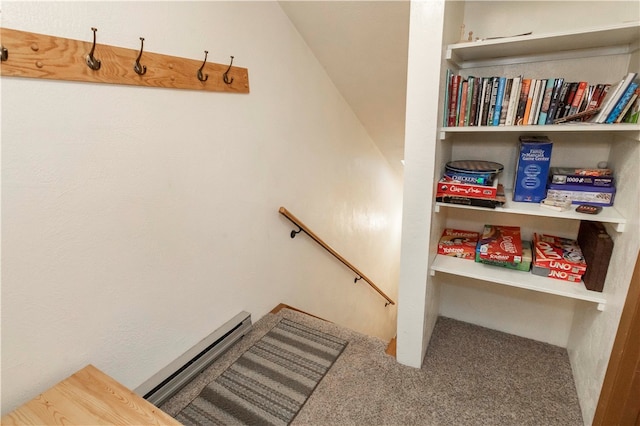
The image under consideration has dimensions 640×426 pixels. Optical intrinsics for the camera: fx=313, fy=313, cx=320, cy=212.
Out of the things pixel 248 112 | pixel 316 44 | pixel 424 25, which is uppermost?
pixel 316 44

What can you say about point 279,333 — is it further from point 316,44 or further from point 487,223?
point 316,44

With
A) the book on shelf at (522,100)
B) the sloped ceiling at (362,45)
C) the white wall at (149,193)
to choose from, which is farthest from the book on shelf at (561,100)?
the white wall at (149,193)

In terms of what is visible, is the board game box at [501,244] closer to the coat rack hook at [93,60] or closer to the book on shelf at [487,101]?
the book on shelf at [487,101]

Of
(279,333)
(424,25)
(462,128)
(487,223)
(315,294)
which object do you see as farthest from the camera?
(315,294)

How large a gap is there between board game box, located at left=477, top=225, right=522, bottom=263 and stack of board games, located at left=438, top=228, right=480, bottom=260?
0.06 meters

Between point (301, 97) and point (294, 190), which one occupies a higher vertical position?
point (301, 97)

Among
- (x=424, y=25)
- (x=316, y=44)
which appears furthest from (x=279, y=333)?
(x=316, y=44)

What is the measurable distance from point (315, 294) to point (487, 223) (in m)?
1.50

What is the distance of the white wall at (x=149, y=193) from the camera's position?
107cm

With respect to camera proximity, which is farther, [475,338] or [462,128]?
[475,338]

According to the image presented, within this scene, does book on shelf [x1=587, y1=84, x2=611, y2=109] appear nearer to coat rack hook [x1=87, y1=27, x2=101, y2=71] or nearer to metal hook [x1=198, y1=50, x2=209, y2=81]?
metal hook [x1=198, y1=50, x2=209, y2=81]

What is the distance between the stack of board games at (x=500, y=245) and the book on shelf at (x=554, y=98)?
0.61 metres

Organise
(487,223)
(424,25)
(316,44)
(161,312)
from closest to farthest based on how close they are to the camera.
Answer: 1. (424,25)
2. (161,312)
3. (487,223)
4. (316,44)

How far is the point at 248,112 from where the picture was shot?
1.84 metres
